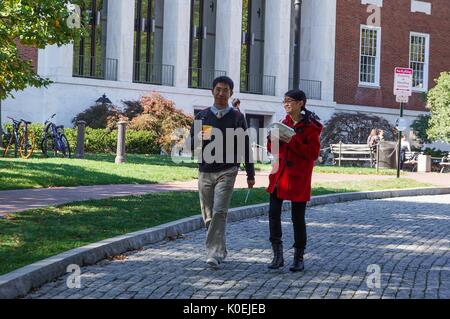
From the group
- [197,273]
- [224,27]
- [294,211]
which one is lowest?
[197,273]

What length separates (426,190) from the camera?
2083 cm

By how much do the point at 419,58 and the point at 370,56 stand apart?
3.33 m

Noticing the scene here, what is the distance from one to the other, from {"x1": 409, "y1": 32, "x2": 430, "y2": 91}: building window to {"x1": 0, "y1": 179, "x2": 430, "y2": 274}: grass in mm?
30899

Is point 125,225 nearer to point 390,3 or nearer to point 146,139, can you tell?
point 146,139

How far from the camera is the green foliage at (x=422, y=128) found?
4066 centimetres

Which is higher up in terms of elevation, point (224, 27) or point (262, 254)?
point (224, 27)

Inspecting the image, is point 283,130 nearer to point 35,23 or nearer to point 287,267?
point 287,267

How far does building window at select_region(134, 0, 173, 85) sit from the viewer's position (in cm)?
3750

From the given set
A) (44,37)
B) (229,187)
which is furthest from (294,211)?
(44,37)

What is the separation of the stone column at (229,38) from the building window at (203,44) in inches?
35.0

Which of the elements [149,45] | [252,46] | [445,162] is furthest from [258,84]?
[445,162]

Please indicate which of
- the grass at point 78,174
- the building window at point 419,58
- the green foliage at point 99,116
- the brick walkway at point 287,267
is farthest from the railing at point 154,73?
the brick walkway at point 287,267

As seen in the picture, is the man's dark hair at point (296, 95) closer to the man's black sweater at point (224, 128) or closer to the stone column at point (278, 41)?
the man's black sweater at point (224, 128)

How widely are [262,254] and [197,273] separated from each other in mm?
1574
